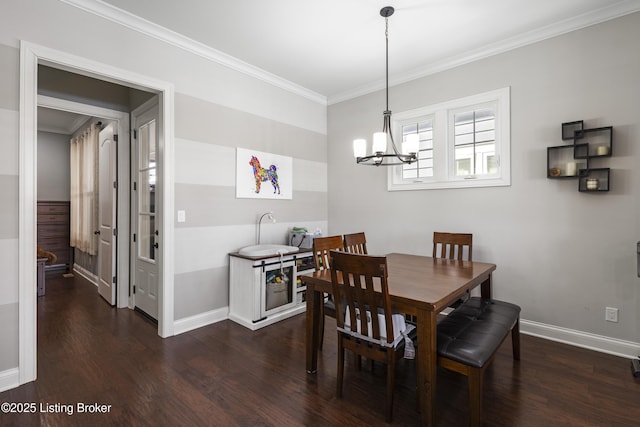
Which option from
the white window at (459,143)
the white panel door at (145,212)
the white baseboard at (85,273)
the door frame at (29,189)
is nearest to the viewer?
the door frame at (29,189)

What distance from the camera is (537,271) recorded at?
2.99m

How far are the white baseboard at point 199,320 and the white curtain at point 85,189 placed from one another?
8.47 feet

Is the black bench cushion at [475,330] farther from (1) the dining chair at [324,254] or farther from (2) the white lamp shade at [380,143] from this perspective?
(2) the white lamp shade at [380,143]

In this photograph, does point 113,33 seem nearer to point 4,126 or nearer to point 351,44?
point 4,126

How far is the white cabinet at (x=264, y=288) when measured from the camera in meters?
3.21

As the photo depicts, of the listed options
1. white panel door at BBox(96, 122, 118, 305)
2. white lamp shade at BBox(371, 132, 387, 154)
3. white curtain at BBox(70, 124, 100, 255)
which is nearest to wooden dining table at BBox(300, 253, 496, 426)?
white lamp shade at BBox(371, 132, 387, 154)

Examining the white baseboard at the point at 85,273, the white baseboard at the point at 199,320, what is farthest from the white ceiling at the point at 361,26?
the white baseboard at the point at 85,273

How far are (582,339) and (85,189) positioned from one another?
6.88 meters

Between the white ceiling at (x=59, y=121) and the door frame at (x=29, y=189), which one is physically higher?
the white ceiling at (x=59, y=121)

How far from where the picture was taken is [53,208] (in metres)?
5.84

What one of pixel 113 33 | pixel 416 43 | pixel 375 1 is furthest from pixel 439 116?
pixel 113 33

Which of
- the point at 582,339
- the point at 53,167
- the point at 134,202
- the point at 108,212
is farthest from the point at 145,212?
the point at 582,339

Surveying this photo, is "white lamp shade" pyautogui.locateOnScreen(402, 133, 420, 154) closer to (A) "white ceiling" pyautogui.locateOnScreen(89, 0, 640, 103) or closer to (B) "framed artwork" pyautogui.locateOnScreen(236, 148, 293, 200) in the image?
(A) "white ceiling" pyautogui.locateOnScreen(89, 0, 640, 103)

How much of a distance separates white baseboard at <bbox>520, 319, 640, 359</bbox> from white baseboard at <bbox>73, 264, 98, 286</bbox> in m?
5.97
